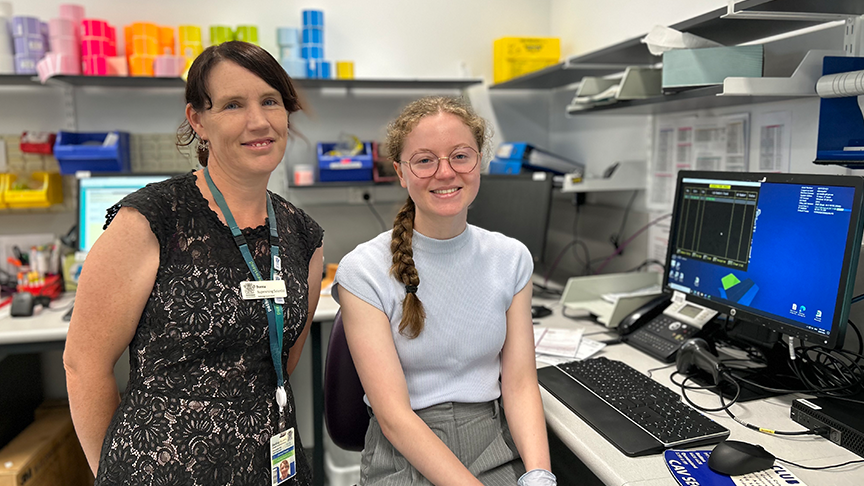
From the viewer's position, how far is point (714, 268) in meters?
1.53

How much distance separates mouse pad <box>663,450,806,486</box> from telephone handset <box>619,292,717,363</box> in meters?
0.54

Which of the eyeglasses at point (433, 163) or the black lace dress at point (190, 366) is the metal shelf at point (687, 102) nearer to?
the eyeglasses at point (433, 163)

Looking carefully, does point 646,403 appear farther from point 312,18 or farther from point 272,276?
point 312,18

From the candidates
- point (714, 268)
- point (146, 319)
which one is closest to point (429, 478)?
point (146, 319)

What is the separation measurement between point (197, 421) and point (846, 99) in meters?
1.59

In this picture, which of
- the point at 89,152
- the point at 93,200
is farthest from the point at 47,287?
the point at 89,152

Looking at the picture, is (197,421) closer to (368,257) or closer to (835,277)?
(368,257)

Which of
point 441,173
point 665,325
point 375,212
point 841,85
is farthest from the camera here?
point 375,212

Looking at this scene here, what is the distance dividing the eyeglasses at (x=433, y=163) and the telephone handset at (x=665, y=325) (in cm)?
79

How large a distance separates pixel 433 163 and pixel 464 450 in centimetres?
60

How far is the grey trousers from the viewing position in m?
1.23

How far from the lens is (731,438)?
3.80ft

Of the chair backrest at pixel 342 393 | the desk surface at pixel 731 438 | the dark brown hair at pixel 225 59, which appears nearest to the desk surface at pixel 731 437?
the desk surface at pixel 731 438

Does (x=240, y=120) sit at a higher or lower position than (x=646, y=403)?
higher
